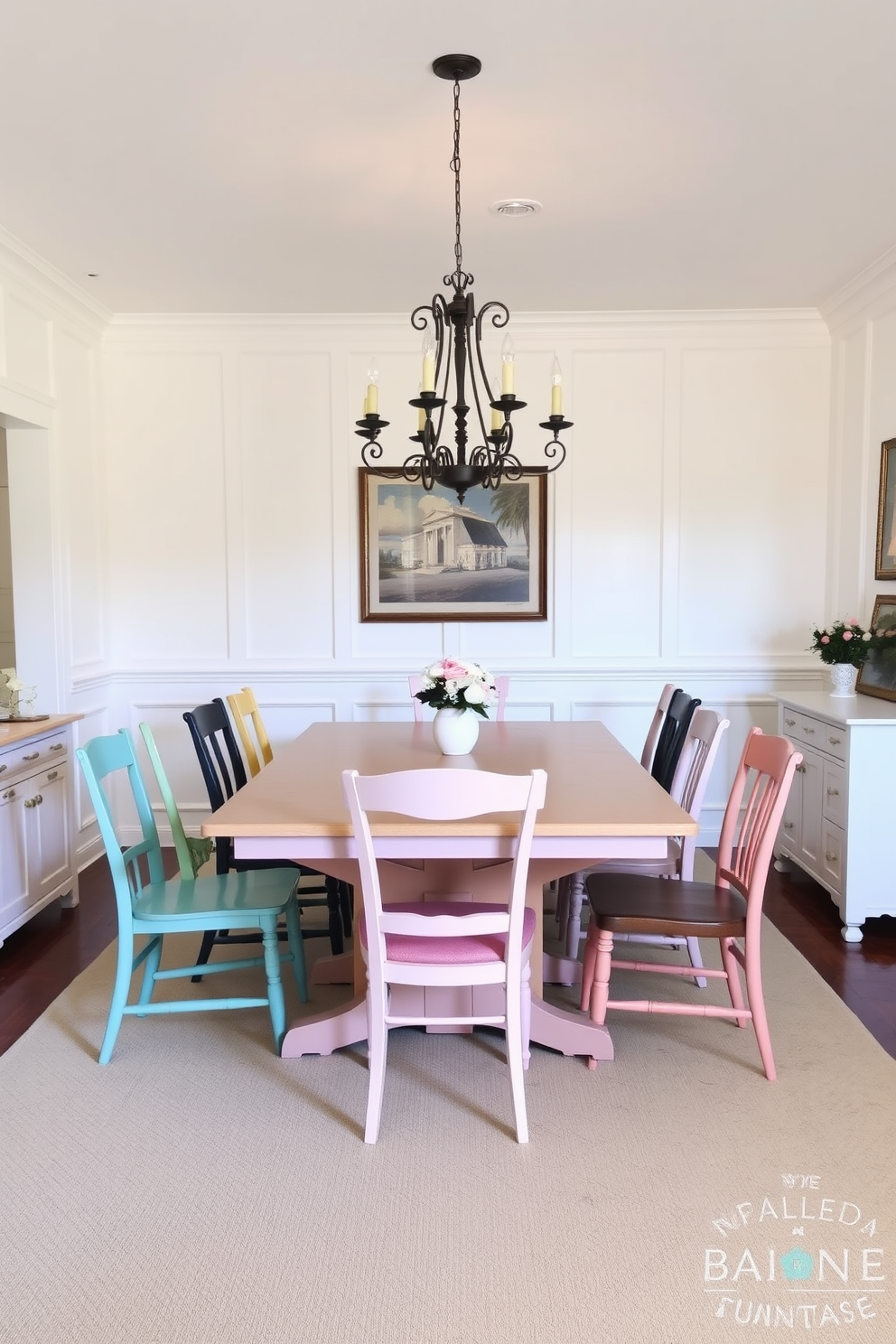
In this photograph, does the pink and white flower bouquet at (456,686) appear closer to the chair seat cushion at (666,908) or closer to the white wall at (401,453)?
the chair seat cushion at (666,908)

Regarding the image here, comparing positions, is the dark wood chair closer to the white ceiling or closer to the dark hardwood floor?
the dark hardwood floor

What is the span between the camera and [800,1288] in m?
1.85

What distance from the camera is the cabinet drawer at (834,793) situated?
12.5ft

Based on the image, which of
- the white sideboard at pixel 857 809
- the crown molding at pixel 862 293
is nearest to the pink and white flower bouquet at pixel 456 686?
the white sideboard at pixel 857 809

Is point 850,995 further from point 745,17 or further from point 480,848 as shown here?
A: point 745,17

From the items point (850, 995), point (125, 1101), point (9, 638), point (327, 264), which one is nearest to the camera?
point (125, 1101)

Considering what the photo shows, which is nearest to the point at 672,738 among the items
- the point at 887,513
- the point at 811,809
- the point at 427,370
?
the point at 811,809

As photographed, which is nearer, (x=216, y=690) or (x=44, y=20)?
(x=44, y=20)

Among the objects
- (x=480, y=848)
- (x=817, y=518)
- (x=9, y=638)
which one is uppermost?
(x=817, y=518)

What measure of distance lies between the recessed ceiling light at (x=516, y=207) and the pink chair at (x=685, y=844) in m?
2.00

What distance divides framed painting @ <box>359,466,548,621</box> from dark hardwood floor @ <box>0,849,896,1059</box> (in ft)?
6.36

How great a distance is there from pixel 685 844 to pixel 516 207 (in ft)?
8.01

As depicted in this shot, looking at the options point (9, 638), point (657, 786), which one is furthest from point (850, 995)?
point (9, 638)

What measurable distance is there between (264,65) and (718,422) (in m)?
3.15
